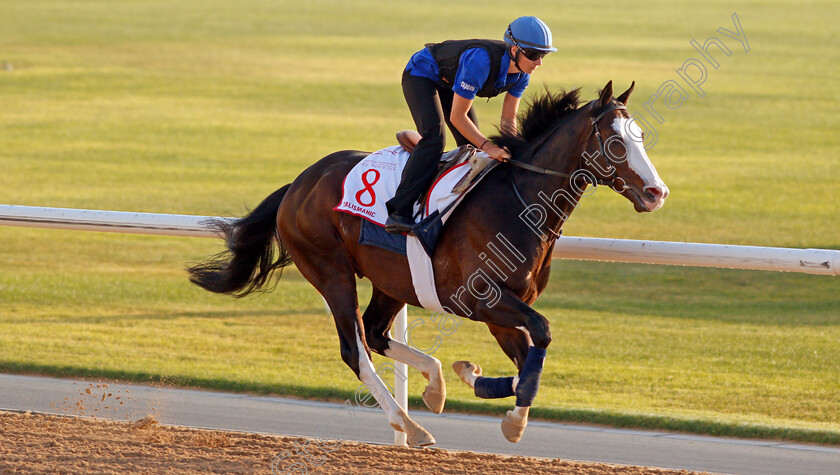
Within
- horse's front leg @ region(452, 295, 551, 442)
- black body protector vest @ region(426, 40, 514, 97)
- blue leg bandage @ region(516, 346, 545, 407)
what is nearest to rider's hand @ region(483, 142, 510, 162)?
black body protector vest @ region(426, 40, 514, 97)

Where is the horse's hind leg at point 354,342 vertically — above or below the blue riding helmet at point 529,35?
below

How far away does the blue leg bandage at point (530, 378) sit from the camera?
451 centimetres

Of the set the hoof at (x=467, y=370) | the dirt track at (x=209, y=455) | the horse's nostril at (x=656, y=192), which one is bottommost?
the dirt track at (x=209, y=455)

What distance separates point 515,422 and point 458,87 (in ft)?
4.96

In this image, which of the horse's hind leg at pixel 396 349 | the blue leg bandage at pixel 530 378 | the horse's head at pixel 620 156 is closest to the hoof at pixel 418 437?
the horse's hind leg at pixel 396 349

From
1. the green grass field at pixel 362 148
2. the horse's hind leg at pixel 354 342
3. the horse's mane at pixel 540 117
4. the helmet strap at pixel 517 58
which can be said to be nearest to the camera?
the helmet strap at pixel 517 58

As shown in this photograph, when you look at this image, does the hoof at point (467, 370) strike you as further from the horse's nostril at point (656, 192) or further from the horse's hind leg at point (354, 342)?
the horse's nostril at point (656, 192)

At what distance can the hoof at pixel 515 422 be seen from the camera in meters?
4.57

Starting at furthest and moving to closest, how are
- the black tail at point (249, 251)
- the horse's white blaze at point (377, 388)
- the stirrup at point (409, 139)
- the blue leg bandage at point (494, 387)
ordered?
1. the black tail at point (249, 251)
2. the stirrup at point (409, 139)
3. the horse's white blaze at point (377, 388)
4. the blue leg bandage at point (494, 387)

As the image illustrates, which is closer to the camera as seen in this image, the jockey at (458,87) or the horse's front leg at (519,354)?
the horse's front leg at (519,354)

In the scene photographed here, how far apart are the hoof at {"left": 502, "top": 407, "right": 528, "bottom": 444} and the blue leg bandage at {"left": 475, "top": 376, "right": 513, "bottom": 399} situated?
12 centimetres

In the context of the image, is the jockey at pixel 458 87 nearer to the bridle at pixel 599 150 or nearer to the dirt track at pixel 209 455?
the bridle at pixel 599 150

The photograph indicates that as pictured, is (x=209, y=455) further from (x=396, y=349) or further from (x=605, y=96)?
(x=605, y=96)

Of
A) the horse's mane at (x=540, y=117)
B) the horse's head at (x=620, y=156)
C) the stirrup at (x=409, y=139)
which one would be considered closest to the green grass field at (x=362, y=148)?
the horse's mane at (x=540, y=117)
